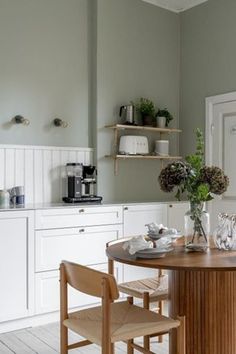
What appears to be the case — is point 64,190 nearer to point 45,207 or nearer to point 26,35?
point 45,207

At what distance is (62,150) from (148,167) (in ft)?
3.65

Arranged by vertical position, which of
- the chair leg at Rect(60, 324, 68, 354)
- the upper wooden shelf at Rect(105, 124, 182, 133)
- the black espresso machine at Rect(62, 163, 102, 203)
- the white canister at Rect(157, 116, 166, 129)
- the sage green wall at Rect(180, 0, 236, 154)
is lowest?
the chair leg at Rect(60, 324, 68, 354)

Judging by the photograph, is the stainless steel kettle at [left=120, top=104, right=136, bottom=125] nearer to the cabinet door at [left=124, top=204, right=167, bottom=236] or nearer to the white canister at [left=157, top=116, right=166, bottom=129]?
the white canister at [left=157, top=116, right=166, bottom=129]

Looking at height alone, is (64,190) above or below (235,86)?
below

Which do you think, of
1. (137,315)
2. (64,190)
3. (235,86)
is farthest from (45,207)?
(235,86)

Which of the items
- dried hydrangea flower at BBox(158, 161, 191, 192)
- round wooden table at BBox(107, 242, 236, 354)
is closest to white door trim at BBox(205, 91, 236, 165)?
dried hydrangea flower at BBox(158, 161, 191, 192)

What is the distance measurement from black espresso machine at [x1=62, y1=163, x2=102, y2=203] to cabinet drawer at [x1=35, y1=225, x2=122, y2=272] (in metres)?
0.37

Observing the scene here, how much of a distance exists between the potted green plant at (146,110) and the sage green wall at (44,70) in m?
0.60

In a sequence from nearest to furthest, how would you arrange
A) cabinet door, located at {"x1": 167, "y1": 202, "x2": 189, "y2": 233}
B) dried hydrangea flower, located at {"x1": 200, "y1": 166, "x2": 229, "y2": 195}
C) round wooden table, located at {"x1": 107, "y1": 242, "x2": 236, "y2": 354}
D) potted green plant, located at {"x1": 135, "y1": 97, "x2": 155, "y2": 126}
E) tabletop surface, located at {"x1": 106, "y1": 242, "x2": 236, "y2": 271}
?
tabletop surface, located at {"x1": 106, "y1": 242, "x2": 236, "y2": 271} < round wooden table, located at {"x1": 107, "y1": 242, "x2": 236, "y2": 354} < dried hydrangea flower, located at {"x1": 200, "y1": 166, "x2": 229, "y2": 195} < cabinet door, located at {"x1": 167, "y1": 202, "x2": 189, "y2": 233} < potted green plant, located at {"x1": 135, "y1": 97, "x2": 155, "y2": 126}

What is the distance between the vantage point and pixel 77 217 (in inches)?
143

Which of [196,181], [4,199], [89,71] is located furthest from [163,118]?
[196,181]

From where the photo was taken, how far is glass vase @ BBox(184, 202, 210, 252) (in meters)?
2.33

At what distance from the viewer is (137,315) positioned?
2148mm

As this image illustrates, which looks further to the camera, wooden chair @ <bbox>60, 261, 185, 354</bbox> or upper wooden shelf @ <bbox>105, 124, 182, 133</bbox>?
upper wooden shelf @ <bbox>105, 124, 182, 133</bbox>
